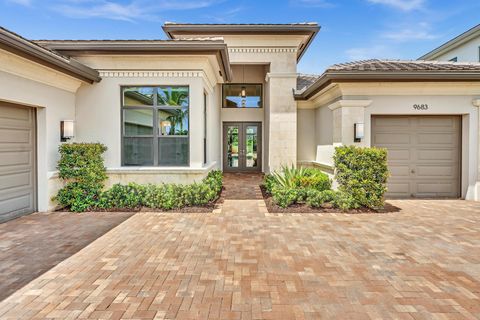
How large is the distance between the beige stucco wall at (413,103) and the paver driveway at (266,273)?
9.69 ft

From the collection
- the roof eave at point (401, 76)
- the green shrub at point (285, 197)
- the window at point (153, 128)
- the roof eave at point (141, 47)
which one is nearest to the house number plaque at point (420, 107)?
the roof eave at point (401, 76)

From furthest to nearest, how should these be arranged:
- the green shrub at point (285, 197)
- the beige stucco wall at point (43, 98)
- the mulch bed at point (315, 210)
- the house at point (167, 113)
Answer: the green shrub at point (285, 197), the mulch bed at point (315, 210), the house at point (167, 113), the beige stucco wall at point (43, 98)

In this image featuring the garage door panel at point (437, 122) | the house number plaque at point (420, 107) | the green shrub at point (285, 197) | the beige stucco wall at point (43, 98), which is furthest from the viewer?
the garage door panel at point (437, 122)

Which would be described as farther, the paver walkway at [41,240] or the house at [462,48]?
the house at [462,48]

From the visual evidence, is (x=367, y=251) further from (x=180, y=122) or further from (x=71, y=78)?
(x=71, y=78)

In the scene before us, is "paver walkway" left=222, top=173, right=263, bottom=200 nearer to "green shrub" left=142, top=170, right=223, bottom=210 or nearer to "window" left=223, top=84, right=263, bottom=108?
"green shrub" left=142, top=170, right=223, bottom=210

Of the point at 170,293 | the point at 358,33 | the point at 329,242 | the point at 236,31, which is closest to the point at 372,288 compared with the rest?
the point at 329,242

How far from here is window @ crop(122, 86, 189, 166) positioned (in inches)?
311

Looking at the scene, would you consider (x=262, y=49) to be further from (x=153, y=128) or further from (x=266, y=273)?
(x=266, y=273)

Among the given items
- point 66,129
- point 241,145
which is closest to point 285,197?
point 66,129

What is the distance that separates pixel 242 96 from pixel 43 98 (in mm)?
9465

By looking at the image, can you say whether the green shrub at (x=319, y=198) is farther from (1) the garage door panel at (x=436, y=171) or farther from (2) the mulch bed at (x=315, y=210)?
(1) the garage door panel at (x=436, y=171)

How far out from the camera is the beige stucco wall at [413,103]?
325 inches

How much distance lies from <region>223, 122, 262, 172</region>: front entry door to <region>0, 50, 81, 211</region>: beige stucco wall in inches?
317
